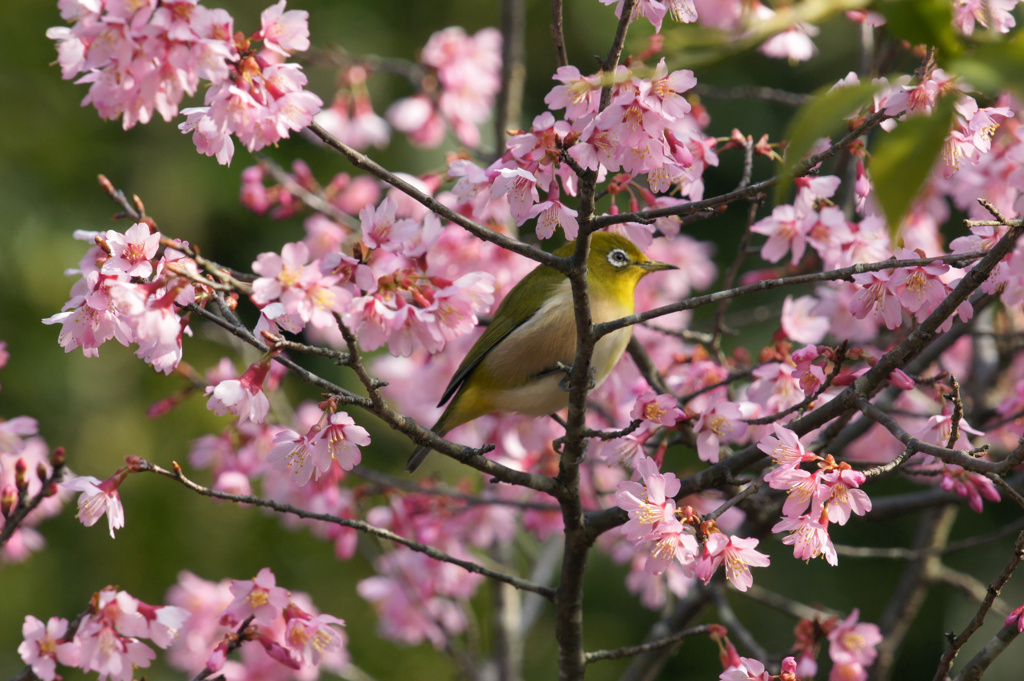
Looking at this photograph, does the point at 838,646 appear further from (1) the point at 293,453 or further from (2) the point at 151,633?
(2) the point at 151,633

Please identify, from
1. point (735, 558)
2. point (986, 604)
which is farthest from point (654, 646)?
point (986, 604)

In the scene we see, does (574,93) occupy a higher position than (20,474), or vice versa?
(574,93)

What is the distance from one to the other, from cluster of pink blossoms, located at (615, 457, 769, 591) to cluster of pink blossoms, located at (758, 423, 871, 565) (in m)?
0.09

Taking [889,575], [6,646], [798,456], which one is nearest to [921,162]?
[798,456]

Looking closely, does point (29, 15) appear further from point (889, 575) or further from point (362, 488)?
point (889, 575)

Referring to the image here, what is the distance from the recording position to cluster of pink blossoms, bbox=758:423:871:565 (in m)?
1.60

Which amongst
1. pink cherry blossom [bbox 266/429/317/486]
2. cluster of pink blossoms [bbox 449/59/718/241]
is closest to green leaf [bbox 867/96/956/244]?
cluster of pink blossoms [bbox 449/59/718/241]

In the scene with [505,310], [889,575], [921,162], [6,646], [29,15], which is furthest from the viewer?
[29,15]

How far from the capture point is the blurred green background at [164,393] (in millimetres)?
5734

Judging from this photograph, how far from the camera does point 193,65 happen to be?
1.38 meters

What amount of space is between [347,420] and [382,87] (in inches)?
243

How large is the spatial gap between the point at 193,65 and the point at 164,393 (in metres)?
5.20

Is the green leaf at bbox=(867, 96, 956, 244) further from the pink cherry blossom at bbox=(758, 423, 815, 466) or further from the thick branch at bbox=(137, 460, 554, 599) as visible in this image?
the thick branch at bbox=(137, 460, 554, 599)

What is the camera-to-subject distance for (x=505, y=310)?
9.12ft
